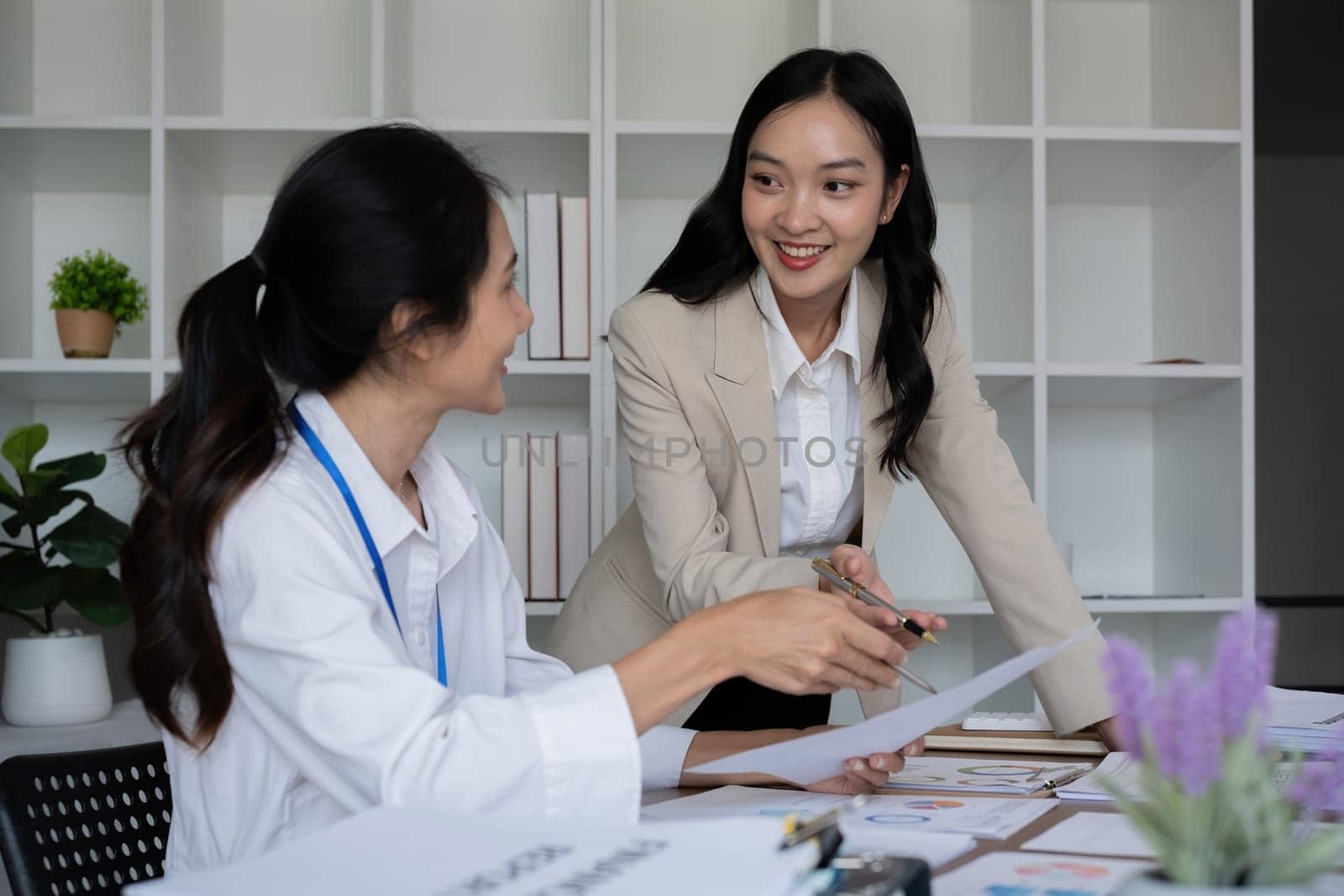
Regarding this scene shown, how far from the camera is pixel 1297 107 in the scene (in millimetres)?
3184

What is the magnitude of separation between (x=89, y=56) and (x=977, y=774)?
2.55m

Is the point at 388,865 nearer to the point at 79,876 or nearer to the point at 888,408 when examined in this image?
the point at 79,876

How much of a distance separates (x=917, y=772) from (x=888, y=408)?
604 millimetres

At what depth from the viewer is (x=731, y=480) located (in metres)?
1.77

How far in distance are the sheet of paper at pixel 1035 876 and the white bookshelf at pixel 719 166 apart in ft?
5.79

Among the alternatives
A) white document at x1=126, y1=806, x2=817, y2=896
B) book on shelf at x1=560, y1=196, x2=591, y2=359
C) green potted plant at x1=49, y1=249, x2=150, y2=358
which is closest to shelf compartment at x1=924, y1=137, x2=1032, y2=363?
book on shelf at x1=560, y1=196, x2=591, y2=359

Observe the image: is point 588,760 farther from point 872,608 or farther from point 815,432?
point 815,432

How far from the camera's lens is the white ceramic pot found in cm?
52

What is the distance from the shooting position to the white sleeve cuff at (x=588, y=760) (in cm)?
89

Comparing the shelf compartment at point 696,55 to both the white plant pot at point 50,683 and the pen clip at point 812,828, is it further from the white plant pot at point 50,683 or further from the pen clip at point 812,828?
the pen clip at point 812,828

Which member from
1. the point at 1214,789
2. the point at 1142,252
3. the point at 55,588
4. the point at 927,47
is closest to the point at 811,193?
the point at 1214,789

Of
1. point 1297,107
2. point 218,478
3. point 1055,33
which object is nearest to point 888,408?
point 218,478

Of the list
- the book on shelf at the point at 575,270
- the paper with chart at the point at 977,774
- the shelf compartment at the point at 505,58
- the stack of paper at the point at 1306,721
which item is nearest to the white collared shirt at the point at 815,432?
the paper with chart at the point at 977,774

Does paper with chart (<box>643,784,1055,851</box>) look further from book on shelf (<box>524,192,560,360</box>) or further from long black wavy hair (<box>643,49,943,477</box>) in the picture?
book on shelf (<box>524,192,560,360</box>)
